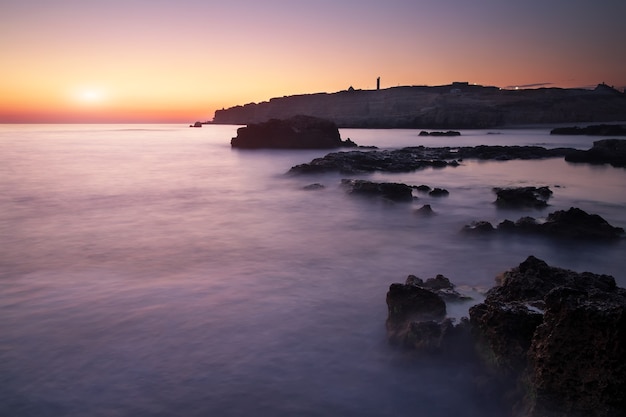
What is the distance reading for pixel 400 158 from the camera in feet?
71.2

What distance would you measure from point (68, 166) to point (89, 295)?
2422 cm

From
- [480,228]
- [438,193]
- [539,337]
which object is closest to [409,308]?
[539,337]

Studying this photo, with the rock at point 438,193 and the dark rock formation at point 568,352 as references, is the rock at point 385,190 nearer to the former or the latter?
the rock at point 438,193

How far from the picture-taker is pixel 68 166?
2634 cm

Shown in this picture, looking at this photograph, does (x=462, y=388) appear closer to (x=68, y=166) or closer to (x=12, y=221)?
(x=12, y=221)

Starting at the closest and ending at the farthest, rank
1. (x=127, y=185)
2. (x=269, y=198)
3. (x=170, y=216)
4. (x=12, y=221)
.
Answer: (x=12, y=221) → (x=170, y=216) → (x=269, y=198) → (x=127, y=185)

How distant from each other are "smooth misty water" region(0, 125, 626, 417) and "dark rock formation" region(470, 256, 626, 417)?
480 mm

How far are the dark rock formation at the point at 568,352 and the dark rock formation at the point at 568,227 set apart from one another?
218 inches

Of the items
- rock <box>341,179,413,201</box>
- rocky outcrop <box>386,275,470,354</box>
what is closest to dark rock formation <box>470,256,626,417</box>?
rocky outcrop <box>386,275,470,354</box>

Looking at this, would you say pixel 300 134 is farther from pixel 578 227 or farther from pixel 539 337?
pixel 539 337

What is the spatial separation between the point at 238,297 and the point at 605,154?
935 inches

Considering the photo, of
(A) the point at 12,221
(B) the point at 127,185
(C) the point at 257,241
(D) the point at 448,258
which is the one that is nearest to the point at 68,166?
(B) the point at 127,185

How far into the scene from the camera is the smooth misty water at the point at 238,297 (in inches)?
140

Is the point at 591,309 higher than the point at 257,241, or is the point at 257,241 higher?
the point at 591,309
